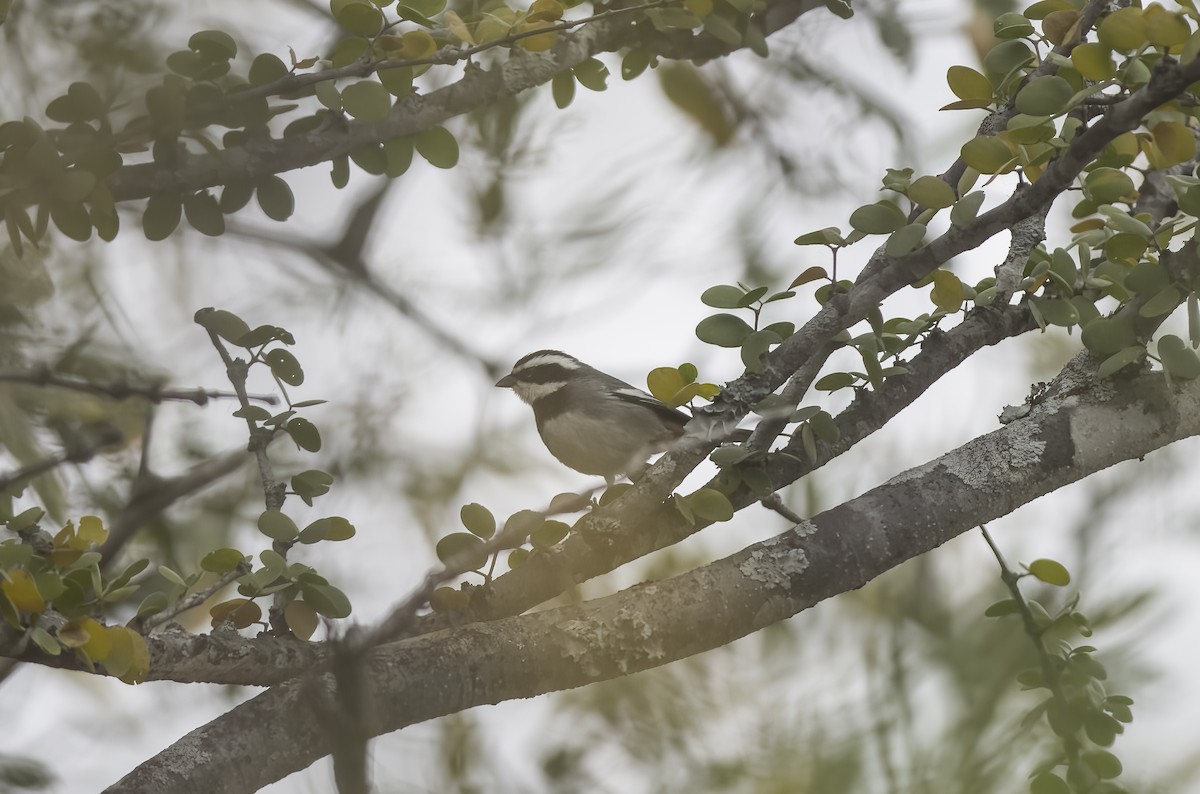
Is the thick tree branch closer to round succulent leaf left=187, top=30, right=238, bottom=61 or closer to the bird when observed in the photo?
round succulent leaf left=187, top=30, right=238, bottom=61

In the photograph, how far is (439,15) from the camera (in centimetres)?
220

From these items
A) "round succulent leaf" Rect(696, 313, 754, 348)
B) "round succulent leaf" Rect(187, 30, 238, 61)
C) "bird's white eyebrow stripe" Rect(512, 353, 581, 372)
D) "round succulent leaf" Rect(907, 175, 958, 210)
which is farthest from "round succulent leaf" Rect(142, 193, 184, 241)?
"bird's white eyebrow stripe" Rect(512, 353, 581, 372)

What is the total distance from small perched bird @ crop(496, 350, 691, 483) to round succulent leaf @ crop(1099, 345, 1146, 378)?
1.69m

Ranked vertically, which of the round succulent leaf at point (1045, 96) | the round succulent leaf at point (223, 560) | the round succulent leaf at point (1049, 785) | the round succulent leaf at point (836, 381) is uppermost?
the round succulent leaf at point (1045, 96)

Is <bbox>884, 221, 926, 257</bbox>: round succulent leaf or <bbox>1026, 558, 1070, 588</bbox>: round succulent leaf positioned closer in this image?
<bbox>884, 221, 926, 257</bbox>: round succulent leaf

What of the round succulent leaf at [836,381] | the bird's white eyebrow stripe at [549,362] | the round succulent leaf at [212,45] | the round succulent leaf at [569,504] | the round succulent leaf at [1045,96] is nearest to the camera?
the round succulent leaf at [569,504]

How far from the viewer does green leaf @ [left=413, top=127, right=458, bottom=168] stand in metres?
2.19

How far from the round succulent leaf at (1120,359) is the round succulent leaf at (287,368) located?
1.38m

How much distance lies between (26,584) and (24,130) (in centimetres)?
76

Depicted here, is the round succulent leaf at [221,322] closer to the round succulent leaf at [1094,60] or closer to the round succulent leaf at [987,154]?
the round succulent leaf at [987,154]

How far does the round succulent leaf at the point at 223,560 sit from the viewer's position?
5.74 ft

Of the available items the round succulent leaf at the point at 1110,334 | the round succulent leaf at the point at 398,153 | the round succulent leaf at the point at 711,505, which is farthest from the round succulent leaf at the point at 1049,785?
the round succulent leaf at the point at 398,153

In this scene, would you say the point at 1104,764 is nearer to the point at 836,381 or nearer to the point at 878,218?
the point at 836,381

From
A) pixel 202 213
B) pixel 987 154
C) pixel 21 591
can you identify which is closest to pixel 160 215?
pixel 202 213
